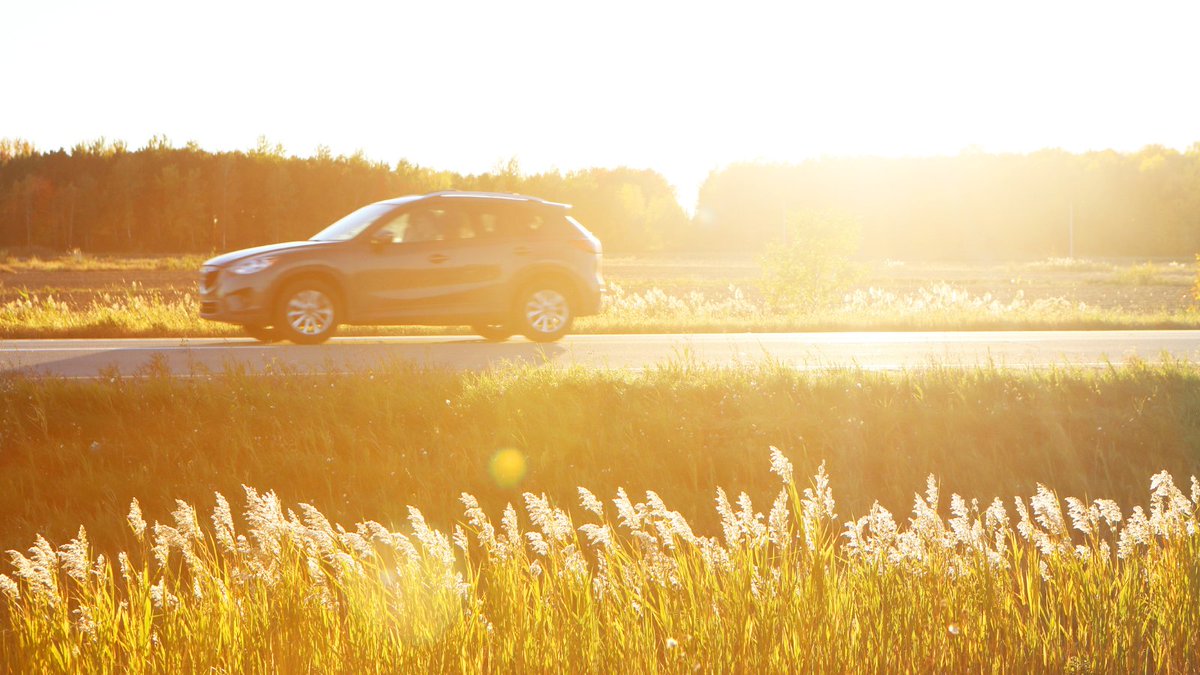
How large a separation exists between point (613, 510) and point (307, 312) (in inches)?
264

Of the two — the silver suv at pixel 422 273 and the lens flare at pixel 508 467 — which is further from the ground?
the silver suv at pixel 422 273

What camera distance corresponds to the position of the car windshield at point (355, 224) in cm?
1466

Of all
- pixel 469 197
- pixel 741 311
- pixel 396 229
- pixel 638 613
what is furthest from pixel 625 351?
pixel 638 613

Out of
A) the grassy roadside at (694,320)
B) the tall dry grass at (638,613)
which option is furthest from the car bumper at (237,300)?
the tall dry grass at (638,613)

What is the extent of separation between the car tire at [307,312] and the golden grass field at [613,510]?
3914 mm

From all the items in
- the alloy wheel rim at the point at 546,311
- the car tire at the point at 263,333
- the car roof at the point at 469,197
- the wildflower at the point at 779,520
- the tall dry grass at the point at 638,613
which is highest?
the car roof at the point at 469,197

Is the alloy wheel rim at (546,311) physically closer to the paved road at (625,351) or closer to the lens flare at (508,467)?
the paved road at (625,351)

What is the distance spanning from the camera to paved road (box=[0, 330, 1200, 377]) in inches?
466

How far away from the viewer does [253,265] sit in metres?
14.1

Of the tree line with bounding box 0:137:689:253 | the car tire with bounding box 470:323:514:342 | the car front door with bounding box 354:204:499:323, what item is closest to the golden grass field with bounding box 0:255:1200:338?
the car tire with bounding box 470:323:514:342

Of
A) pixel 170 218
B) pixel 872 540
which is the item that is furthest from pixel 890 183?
pixel 872 540

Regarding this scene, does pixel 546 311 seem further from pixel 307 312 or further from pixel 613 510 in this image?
pixel 613 510

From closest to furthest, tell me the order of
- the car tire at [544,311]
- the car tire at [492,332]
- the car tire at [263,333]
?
1. the car tire at [263,333]
2. the car tire at [544,311]
3. the car tire at [492,332]

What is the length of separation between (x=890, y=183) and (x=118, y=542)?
235 feet
